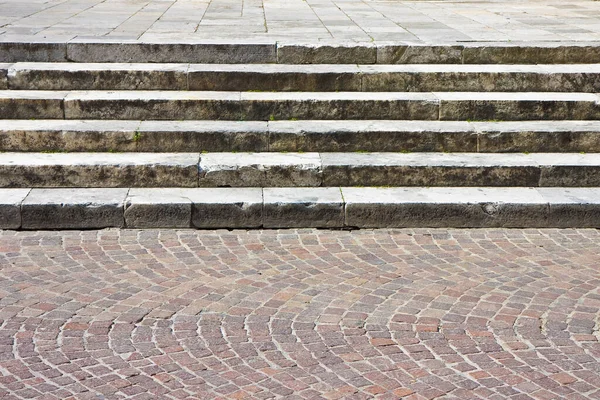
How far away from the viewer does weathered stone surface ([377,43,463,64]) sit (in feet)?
27.6

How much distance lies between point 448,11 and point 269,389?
8.40 metres

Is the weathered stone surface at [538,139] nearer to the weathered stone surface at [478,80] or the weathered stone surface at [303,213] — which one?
the weathered stone surface at [478,80]

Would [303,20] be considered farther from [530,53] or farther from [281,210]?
[281,210]

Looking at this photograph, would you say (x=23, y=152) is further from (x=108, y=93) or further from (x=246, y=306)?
(x=246, y=306)

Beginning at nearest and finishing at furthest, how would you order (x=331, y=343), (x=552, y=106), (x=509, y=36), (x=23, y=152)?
(x=331, y=343)
(x=23, y=152)
(x=552, y=106)
(x=509, y=36)

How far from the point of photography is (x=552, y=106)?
7793 mm

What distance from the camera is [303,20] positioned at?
33.9ft

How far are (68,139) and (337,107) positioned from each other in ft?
7.39

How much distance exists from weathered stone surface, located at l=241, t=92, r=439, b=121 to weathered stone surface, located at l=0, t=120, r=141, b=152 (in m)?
1.05

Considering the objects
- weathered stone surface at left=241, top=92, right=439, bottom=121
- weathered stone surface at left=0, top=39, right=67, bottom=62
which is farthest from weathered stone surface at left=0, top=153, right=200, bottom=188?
weathered stone surface at left=0, top=39, right=67, bottom=62

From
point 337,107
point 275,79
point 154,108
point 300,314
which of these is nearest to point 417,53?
point 337,107

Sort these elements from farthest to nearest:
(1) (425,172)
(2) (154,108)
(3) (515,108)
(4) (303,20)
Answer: (4) (303,20) < (3) (515,108) < (2) (154,108) < (1) (425,172)

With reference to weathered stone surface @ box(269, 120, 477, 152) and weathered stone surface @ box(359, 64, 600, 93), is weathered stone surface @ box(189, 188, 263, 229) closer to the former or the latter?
weathered stone surface @ box(269, 120, 477, 152)

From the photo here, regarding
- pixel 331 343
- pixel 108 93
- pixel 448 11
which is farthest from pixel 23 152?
pixel 448 11
